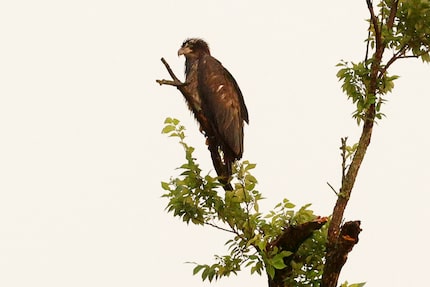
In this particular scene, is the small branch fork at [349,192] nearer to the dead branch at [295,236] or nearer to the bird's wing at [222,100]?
the dead branch at [295,236]

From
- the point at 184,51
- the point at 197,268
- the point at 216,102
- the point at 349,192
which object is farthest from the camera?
the point at 184,51

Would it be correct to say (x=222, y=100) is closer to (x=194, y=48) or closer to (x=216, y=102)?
(x=216, y=102)

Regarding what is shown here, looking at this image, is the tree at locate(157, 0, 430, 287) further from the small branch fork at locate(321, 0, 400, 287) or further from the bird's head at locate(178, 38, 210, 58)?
the bird's head at locate(178, 38, 210, 58)

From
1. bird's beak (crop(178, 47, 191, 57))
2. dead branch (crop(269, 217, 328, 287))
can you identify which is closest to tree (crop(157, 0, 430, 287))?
dead branch (crop(269, 217, 328, 287))

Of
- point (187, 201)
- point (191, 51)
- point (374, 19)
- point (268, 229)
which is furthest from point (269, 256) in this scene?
point (191, 51)

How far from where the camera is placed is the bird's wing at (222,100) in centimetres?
959

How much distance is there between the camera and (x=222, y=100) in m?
9.98

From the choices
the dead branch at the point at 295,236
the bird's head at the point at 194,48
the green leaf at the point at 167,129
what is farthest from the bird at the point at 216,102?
the dead branch at the point at 295,236

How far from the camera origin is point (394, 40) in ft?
26.0

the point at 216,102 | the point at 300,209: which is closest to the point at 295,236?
the point at 300,209

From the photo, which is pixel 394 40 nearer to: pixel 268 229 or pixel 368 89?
pixel 368 89

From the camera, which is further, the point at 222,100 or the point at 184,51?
the point at 184,51

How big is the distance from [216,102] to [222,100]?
83mm

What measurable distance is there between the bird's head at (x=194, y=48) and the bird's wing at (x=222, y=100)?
0.34 meters
